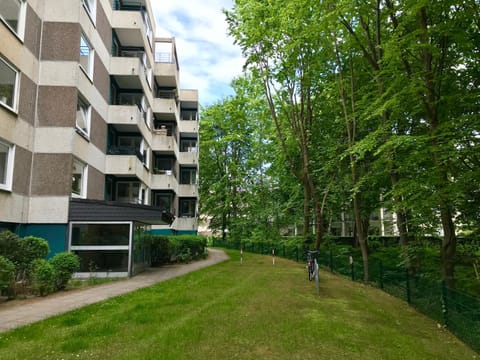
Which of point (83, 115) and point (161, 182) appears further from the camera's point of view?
point (161, 182)

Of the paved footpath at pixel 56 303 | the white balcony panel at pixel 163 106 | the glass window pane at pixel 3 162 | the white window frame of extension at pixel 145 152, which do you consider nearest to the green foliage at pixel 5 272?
the paved footpath at pixel 56 303

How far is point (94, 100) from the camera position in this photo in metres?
18.5

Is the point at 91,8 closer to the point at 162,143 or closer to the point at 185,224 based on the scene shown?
the point at 162,143

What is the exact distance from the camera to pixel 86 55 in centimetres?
1770

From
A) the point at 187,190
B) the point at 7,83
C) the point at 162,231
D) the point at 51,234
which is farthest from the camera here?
the point at 187,190

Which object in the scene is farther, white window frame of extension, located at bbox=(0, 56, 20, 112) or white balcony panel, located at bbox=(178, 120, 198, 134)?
white balcony panel, located at bbox=(178, 120, 198, 134)

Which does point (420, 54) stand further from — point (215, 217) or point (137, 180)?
point (215, 217)

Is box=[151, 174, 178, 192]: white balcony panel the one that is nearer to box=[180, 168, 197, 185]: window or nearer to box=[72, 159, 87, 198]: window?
box=[180, 168, 197, 185]: window

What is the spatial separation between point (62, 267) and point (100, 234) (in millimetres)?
3856

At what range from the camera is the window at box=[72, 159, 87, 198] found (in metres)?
16.3

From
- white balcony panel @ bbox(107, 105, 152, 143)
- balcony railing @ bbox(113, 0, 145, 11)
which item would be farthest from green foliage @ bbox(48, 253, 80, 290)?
balcony railing @ bbox(113, 0, 145, 11)

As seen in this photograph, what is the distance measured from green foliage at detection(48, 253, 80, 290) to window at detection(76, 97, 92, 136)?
6889 millimetres

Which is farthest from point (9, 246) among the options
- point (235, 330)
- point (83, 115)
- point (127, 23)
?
point (127, 23)

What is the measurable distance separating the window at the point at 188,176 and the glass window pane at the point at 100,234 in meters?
25.1
